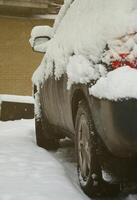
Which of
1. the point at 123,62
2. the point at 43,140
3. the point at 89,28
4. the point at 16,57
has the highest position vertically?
the point at 89,28

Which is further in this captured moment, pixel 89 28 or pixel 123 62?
pixel 89 28

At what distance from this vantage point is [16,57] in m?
16.4

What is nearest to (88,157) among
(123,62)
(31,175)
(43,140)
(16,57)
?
(31,175)

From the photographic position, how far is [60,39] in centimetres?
579

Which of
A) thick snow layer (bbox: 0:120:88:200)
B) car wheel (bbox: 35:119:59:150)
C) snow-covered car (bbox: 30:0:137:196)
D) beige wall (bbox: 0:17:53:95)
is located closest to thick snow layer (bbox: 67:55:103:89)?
snow-covered car (bbox: 30:0:137:196)

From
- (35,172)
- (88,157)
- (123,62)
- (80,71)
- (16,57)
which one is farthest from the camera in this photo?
(16,57)

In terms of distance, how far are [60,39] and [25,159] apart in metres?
1.47

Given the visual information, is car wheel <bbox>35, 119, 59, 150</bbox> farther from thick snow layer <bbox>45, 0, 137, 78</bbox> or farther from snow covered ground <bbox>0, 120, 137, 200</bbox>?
thick snow layer <bbox>45, 0, 137, 78</bbox>

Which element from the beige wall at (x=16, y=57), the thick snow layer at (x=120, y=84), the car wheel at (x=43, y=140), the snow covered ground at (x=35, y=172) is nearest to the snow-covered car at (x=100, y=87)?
the thick snow layer at (x=120, y=84)

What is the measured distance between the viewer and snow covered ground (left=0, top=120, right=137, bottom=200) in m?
4.56

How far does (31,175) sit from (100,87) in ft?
5.43

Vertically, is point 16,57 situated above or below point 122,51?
below

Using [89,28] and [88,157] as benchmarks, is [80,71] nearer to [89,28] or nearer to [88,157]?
[89,28]

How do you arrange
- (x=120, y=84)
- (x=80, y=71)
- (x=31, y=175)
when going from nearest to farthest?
(x=120, y=84), (x=80, y=71), (x=31, y=175)
